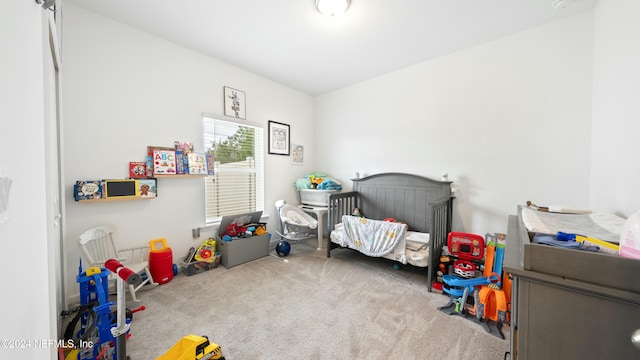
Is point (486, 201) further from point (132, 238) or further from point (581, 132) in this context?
point (132, 238)

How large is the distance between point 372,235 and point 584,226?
1629mm

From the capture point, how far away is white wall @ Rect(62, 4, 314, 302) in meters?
1.93

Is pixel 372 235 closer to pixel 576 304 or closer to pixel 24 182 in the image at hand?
pixel 576 304

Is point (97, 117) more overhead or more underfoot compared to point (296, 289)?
more overhead

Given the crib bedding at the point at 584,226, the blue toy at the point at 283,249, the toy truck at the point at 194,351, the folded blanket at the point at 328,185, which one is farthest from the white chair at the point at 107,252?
the crib bedding at the point at 584,226

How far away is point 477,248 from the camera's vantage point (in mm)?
2107

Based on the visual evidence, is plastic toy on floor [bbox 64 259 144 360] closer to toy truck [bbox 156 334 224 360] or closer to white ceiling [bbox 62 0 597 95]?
toy truck [bbox 156 334 224 360]

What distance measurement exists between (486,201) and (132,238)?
380 centimetres

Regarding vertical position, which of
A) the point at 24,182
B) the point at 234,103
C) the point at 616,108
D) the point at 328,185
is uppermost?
the point at 234,103

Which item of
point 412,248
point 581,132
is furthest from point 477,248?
point 581,132

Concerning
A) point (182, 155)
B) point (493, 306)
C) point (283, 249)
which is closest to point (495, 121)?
point (493, 306)

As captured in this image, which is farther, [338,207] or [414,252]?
[338,207]

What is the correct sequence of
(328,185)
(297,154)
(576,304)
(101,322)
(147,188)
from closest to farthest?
(576,304) < (101,322) < (147,188) < (328,185) < (297,154)

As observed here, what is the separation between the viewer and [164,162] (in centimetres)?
238
